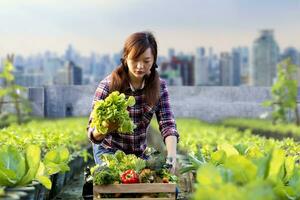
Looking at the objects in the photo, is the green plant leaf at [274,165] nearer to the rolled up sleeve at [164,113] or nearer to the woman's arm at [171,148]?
the woman's arm at [171,148]

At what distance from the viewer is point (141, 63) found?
3959 millimetres

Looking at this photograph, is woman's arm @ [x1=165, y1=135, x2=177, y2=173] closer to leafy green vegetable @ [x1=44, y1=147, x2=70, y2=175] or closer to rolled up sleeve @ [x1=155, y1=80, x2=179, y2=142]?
rolled up sleeve @ [x1=155, y1=80, x2=179, y2=142]

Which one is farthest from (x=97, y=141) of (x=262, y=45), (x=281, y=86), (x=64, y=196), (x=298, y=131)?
(x=262, y=45)

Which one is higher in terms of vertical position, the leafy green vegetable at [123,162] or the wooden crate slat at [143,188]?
the leafy green vegetable at [123,162]

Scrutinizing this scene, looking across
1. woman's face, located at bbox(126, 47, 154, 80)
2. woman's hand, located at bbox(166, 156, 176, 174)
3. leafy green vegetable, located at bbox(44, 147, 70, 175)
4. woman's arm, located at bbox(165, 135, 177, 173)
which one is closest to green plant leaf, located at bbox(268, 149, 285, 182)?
woman's hand, located at bbox(166, 156, 176, 174)

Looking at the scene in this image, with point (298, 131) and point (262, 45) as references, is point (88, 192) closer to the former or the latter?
point (298, 131)

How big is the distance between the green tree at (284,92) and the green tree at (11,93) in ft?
20.4

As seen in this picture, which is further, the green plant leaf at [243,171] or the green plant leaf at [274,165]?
the green plant leaf at [274,165]

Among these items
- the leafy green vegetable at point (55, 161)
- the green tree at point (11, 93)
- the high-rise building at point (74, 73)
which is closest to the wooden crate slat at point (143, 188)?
the leafy green vegetable at point (55, 161)

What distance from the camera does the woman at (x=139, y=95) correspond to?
13.1ft

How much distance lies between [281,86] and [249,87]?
3199 millimetres

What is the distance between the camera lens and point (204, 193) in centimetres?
225

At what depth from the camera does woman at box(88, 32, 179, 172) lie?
4004mm

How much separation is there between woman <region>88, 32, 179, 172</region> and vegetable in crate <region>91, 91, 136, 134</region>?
48 centimetres
